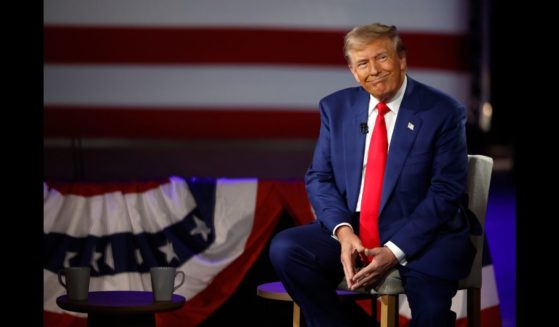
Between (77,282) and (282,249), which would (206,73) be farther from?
(282,249)

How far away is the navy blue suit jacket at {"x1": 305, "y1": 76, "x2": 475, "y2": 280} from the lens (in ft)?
7.32

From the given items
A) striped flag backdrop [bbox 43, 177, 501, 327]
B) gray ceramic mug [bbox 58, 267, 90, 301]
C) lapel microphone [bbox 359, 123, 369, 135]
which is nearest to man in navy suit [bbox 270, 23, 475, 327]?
lapel microphone [bbox 359, 123, 369, 135]

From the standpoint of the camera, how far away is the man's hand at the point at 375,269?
2162 millimetres

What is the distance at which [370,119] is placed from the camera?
2389mm

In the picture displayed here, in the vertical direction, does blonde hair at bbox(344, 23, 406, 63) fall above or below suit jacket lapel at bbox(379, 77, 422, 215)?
above

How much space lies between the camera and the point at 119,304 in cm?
262

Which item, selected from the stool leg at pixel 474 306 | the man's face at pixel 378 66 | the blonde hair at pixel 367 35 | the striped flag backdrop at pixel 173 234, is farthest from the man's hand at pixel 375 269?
the striped flag backdrop at pixel 173 234

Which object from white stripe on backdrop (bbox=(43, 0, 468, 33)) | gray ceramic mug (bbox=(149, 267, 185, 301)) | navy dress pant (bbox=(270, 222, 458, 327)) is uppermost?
white stripe on backdrop (bbox=(43, 0, 468, 33))

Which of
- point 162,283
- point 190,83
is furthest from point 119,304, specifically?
point 190,83

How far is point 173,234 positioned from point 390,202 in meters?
1.25

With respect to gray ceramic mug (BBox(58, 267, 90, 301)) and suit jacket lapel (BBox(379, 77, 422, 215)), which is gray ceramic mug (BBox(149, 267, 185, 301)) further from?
suit jacket lapel (BBox(379, 77, 422, 215))

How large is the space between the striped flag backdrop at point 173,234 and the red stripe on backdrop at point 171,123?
0.20 metres

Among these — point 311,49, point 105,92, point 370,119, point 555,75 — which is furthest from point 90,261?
point 555,75

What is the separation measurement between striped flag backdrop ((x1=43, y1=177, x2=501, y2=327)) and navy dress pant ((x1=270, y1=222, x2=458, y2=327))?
39.2 inches
